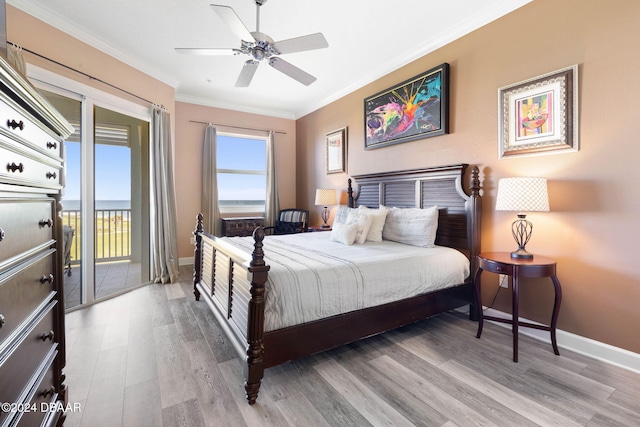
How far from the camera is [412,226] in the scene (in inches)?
119

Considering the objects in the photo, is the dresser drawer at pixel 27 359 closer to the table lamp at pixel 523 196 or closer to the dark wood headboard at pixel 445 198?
the table lamp at pixel 523 196

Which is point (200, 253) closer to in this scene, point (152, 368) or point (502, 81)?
point (152, 368)

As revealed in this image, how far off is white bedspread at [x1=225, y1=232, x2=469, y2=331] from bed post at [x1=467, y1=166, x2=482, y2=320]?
98 millimetres

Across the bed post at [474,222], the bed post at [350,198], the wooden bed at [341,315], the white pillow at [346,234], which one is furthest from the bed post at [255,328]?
the bed post at [350,198]

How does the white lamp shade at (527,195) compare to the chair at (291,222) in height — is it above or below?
above

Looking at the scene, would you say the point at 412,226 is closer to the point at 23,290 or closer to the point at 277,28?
the point at 277,28

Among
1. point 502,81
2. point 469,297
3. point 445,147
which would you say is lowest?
point 469,297

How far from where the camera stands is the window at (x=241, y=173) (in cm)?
550

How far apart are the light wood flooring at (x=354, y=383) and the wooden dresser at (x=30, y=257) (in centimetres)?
48

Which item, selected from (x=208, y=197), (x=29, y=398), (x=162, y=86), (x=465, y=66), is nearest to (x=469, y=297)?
(x=465, y=66)

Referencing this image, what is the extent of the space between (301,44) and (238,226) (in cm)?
347

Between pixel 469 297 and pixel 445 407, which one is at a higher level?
pixel 469 297

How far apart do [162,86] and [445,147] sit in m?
3.98

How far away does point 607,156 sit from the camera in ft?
6.82
